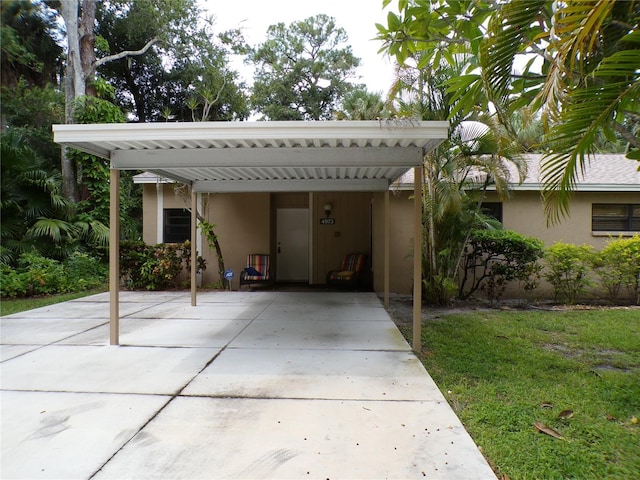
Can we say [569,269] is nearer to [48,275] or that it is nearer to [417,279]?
[417,279]

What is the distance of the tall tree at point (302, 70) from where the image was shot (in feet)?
79.9

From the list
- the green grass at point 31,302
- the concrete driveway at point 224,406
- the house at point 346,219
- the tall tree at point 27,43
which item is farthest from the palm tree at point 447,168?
the tall tree at point 27,43

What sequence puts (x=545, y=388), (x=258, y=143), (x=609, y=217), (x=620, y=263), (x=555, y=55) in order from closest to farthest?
(x=555, y=55)
(x=545, y=388)
(x=258, y=143)
(x=620, y=263)
(x=609, y=217)

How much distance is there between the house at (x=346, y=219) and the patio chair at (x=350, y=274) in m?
0.37

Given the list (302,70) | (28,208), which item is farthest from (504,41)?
(302,70)

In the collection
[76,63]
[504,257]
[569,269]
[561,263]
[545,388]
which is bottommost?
[545,388]

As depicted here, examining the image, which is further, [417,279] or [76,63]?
[76,63]

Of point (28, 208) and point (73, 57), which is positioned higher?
point (73, 57)

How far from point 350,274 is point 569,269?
4964 mm

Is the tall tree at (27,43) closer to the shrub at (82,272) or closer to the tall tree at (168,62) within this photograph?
the tall tree at (168,62)

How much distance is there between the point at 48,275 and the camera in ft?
30.7

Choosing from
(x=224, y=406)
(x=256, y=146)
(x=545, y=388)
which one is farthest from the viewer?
(x=256, y=146)

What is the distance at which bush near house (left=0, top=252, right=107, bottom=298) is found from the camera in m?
8.84

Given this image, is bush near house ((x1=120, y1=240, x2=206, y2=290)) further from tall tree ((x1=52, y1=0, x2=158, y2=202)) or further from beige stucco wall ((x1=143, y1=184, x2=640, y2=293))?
tall tree ((x1=52, y1=0, x2=158, y2=202))
